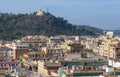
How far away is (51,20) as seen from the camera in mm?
114375

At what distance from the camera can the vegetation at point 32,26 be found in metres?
105

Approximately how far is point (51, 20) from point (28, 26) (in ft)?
18.5

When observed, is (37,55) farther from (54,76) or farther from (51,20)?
(51,20)

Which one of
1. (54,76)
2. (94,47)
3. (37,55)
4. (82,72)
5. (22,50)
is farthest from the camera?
(94,47)

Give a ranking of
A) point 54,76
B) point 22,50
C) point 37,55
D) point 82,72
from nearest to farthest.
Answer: point 82,72 → point 54,76 → point 37,55 → point 22,50

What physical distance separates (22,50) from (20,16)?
48.4m

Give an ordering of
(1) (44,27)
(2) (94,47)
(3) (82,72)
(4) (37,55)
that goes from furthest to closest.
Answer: (1) (44,27), (2) (94,47), (4) (37,55), (3) (82,72)

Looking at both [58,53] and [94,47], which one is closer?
[58,53]

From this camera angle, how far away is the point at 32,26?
110 metres

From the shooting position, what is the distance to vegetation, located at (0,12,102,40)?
105m

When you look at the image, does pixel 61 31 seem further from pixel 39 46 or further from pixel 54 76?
pixel 54 76

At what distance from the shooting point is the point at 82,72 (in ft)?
147

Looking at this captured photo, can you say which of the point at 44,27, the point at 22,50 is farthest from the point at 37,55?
the point at 44,27

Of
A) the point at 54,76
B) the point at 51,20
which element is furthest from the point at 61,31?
the point at 54,76
